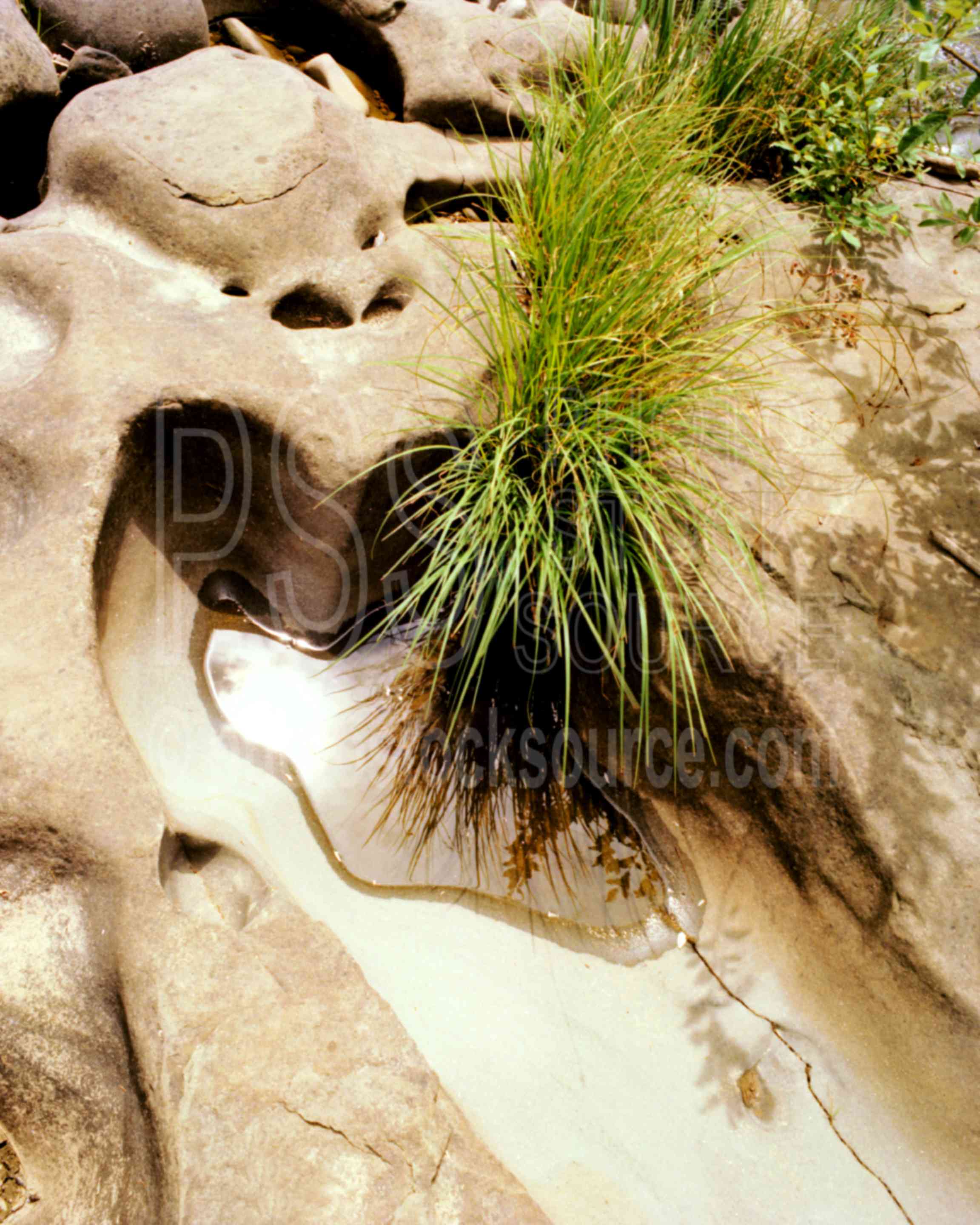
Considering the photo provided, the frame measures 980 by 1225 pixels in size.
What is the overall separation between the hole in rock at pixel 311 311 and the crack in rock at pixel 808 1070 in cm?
182

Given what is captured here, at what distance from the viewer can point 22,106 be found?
2.67m

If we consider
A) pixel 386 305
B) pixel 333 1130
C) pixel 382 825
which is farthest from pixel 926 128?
pixel 333 1130

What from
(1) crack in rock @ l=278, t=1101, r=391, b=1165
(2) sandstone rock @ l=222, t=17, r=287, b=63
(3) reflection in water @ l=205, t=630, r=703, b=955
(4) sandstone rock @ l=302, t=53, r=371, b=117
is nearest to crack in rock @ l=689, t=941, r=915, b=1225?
(3) reflection in water @ l=205, t=630, r=703, b=955

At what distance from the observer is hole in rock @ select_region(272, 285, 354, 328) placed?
2.43 m

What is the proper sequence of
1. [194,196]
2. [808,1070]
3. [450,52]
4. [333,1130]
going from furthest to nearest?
1. [450,52]
2. [194,196]
3. [808,1070]
4. [333,1130]

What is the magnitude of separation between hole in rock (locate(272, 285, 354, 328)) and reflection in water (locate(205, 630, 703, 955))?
2.77 feet

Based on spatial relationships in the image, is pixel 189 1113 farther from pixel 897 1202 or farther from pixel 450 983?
pixel 897 1202

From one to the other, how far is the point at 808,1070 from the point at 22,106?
3276mm

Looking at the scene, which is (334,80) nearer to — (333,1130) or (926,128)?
(926,128)

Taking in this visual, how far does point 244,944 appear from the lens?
5.35 ft

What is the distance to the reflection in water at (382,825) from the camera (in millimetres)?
2211

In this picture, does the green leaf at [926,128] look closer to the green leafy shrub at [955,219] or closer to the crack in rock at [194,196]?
the green leafy shrub at [955,219]

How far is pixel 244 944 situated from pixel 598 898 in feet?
3.13

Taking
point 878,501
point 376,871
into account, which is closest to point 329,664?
point 376,871
